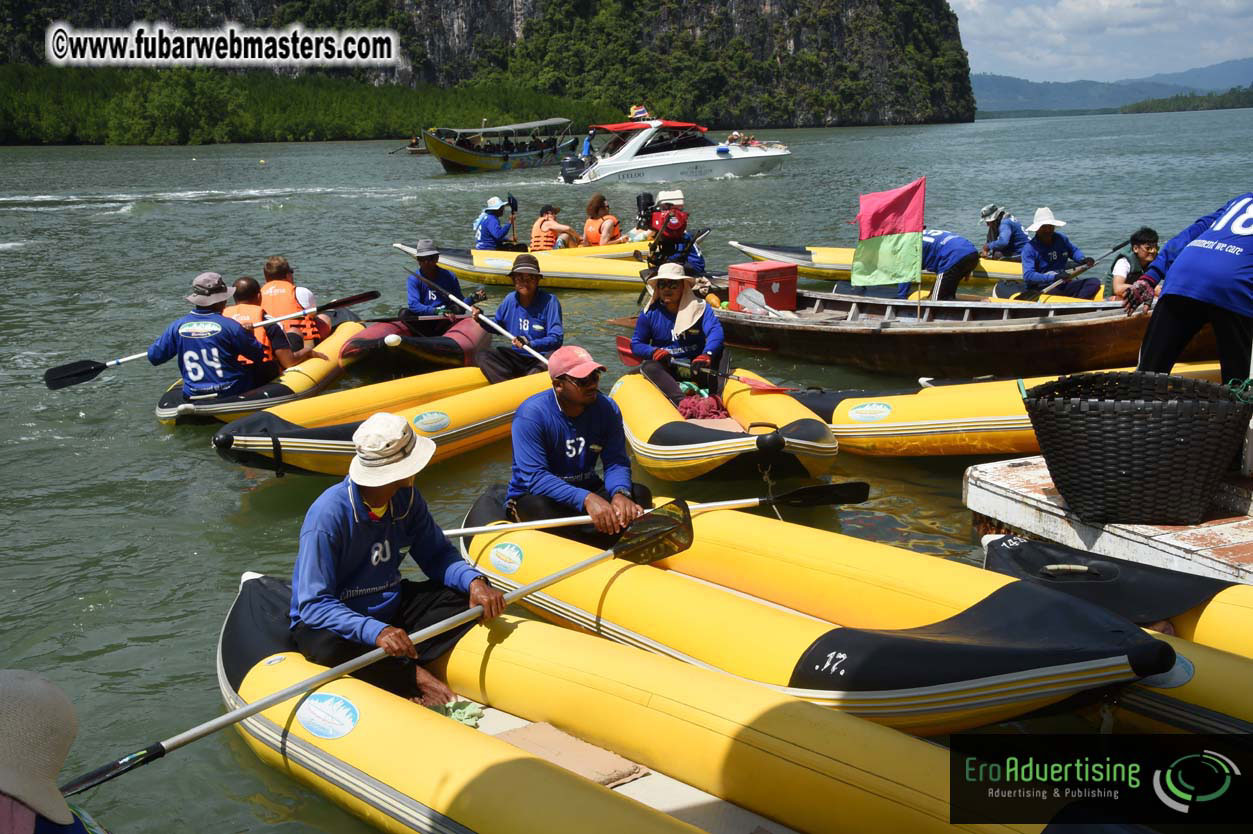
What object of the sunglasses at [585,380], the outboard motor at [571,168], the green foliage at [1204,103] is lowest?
the sunglasses at [585,380]

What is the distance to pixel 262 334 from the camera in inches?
399

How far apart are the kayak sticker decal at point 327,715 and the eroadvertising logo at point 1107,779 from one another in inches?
89.4

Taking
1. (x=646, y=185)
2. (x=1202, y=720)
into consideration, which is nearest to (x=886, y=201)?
(x=1202, y=720)

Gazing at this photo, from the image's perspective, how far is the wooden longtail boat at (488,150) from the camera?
43.2 m

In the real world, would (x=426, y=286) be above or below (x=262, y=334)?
above

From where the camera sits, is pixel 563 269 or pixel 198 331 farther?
pixel 563 269

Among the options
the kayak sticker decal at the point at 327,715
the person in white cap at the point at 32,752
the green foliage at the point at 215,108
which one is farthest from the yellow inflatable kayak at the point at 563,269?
the green foliage at the point at 215,108

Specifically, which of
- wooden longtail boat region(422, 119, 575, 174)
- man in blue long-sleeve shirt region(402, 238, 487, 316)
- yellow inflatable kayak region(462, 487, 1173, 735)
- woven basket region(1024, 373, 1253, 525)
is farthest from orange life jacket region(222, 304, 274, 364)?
wooden longtail boat region(422, 119, 575, 174)

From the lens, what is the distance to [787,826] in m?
3.71

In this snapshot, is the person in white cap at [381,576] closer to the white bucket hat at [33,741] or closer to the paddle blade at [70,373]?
the white bucket hat at [33,741]

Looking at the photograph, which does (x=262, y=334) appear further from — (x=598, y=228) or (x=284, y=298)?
(x=598, y=228)

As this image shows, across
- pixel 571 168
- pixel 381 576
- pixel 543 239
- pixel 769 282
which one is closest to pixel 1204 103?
pixel 571 168

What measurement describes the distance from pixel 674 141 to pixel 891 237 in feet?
Result: 87.3

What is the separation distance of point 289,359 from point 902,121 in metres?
115
